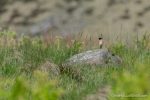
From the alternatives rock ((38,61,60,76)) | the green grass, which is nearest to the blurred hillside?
the green grass

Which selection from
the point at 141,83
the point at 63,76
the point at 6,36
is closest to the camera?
the point at 141,83

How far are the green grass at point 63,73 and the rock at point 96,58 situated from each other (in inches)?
5.2

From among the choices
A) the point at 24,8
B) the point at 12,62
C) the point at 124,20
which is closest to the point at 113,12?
the point at 124,20

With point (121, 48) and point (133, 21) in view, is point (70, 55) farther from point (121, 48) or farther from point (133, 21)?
point (133, 21)

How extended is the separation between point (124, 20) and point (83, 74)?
1749cm

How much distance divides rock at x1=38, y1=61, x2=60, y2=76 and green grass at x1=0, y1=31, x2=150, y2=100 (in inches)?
4.1

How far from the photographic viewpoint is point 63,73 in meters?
5.69

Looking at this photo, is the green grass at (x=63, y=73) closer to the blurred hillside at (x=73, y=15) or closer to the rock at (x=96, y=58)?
the rock at (x=96, y=58)

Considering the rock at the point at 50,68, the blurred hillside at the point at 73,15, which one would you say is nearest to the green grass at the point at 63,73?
the rock at the point at 50,68

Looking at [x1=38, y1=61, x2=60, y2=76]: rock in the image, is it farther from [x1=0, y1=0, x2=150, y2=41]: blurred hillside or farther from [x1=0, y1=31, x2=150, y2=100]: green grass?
[x1=0, y1=0, x2=150, y2=41]: blurred hillside

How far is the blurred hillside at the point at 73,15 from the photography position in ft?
72.8

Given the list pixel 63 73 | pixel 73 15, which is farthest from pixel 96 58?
pixel 73 15

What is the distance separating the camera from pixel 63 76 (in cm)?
551

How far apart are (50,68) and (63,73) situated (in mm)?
153
